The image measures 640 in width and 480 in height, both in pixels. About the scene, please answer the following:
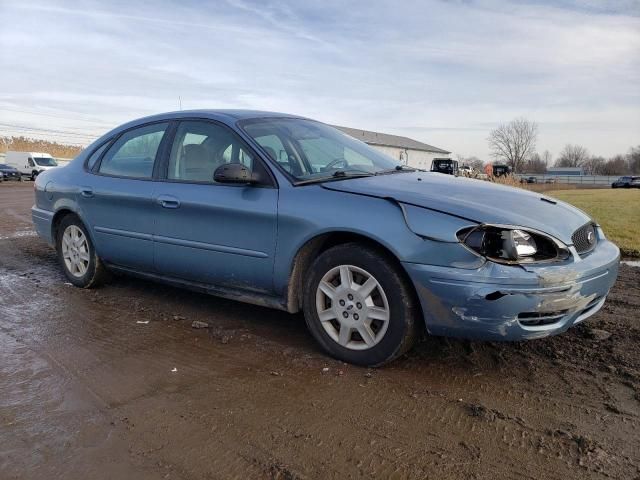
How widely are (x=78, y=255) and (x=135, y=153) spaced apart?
1.24 m

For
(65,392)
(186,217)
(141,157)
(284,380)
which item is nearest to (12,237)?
(141,157)

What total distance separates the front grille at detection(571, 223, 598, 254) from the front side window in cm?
215

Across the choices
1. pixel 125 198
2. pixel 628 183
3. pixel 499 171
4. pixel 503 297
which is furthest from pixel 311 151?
pixel 628 183

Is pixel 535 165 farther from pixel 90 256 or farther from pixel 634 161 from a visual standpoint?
pixel 90 256

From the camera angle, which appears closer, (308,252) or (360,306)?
(360,306)

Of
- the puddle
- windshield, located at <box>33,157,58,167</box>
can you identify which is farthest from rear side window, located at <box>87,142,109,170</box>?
windshield, located at <box>33,157,58,167</box>

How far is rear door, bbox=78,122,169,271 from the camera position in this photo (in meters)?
4.36

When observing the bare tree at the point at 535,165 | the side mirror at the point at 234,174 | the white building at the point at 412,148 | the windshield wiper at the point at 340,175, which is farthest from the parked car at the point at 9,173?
the bare tree at the point at 535,165

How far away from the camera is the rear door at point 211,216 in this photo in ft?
11.9

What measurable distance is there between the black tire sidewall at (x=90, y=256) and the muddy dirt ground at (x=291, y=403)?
73 centimetres

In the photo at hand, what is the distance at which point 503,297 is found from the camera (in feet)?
9.22

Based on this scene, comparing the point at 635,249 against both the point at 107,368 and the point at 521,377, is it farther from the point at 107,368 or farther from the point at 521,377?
the point at 107,368

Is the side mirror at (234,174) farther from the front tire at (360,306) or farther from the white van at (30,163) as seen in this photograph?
the white van at (30,163)

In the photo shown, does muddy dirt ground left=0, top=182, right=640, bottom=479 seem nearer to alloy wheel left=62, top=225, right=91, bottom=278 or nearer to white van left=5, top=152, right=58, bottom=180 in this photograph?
alloy wheel left=62, top=225, right=91, bottom=278
